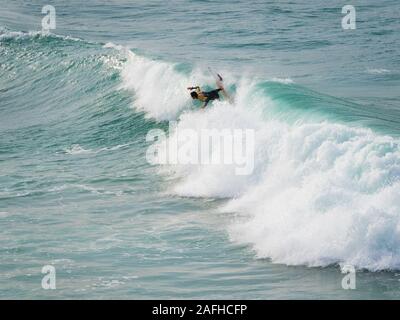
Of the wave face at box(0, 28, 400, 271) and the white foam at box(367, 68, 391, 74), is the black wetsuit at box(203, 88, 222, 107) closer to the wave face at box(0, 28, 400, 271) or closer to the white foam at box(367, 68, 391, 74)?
the wave face at box(0, 28, 400, 271)

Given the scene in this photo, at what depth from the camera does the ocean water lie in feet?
50.2

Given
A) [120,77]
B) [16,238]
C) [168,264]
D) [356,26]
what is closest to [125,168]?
[16,238]

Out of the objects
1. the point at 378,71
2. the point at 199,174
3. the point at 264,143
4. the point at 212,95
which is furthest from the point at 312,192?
the point at 378,71

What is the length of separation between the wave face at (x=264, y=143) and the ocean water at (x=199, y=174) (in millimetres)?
40

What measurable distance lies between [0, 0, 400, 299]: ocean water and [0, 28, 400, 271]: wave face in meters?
0.04

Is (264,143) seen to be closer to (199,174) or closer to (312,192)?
(199,174)

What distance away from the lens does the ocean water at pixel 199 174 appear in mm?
15312

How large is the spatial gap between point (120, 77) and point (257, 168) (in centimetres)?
1380

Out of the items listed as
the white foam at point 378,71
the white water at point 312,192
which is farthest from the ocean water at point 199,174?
the white foam at point 378,71

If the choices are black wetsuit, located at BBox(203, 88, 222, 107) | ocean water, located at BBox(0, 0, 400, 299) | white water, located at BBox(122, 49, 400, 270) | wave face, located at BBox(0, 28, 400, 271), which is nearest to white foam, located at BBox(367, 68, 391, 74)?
ocean water, located at BBox(0, 0, 400, 299)

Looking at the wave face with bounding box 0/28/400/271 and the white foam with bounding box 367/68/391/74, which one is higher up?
the white foam with bounding box 367/68/391/74

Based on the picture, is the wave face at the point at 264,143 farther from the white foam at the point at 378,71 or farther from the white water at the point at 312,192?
the white foam at the point at 378,71

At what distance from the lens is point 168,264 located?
1611 cm

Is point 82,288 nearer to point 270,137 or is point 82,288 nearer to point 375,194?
point 375,194
